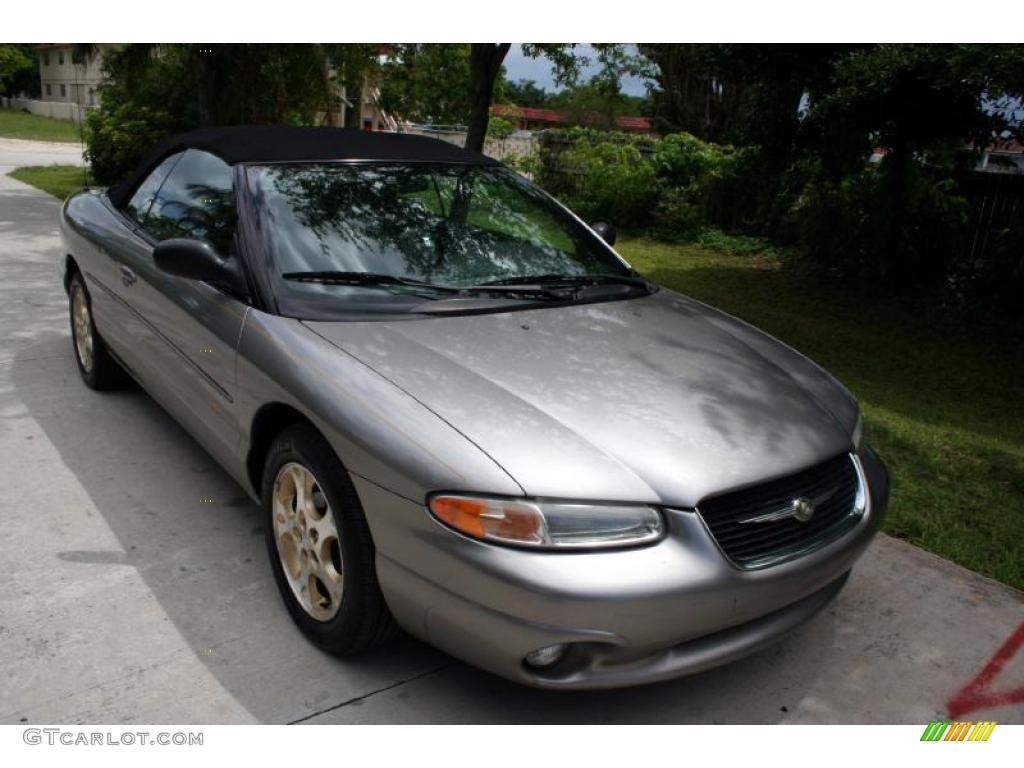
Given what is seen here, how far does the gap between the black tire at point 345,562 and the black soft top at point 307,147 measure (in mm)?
1420

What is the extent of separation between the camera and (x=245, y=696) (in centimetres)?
263

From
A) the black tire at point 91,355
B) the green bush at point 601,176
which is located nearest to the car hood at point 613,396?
the black tire at point 91,355

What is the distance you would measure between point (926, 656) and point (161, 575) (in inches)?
104

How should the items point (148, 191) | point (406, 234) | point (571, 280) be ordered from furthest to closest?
point (148, 191)
point (571, 280)
point (406, 234)

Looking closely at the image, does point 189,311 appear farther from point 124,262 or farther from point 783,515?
point 783,515

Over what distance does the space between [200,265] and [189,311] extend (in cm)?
39

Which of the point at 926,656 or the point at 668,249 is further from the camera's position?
the point at 668,249

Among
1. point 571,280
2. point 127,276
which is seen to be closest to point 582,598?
point 571,280

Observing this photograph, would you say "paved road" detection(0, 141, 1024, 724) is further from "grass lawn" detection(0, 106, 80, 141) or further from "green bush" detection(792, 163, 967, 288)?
"grass lawn" detection(0, 106, 80, 141)

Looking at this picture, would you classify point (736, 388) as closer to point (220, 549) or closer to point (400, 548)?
point (400, 548)
